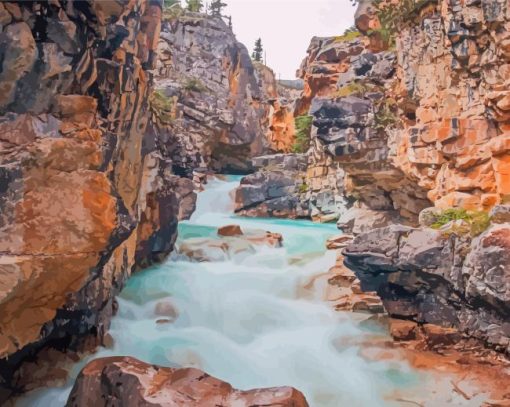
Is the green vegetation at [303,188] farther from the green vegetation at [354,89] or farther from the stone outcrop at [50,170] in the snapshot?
the stone outcrop at [50,170]

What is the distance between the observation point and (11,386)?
18.8ft

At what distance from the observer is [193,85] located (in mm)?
27250

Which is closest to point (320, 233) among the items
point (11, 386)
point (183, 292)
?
point (183, 292)

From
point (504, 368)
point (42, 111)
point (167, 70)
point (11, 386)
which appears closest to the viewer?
point (42, 111)

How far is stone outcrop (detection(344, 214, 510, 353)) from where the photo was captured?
6654 millimetres

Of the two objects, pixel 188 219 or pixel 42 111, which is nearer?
pixel 42 111

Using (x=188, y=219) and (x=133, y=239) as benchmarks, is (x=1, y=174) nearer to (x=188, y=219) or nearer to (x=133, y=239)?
(x=133, y=239)

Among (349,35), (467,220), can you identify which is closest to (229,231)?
(467,220)

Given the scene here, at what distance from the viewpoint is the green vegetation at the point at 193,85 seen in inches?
1069

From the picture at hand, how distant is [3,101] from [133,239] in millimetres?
4952

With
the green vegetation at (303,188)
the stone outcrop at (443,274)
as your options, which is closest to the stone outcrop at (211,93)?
the green vegetation at (303,188)

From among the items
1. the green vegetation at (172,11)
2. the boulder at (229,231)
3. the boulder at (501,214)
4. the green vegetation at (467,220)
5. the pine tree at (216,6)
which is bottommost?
the boulder at (229,231)

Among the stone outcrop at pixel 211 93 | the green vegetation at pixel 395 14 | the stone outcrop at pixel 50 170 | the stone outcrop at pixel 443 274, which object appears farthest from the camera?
the stone outcrop at pixel 211 93

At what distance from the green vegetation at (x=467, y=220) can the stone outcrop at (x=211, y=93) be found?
16.8m
